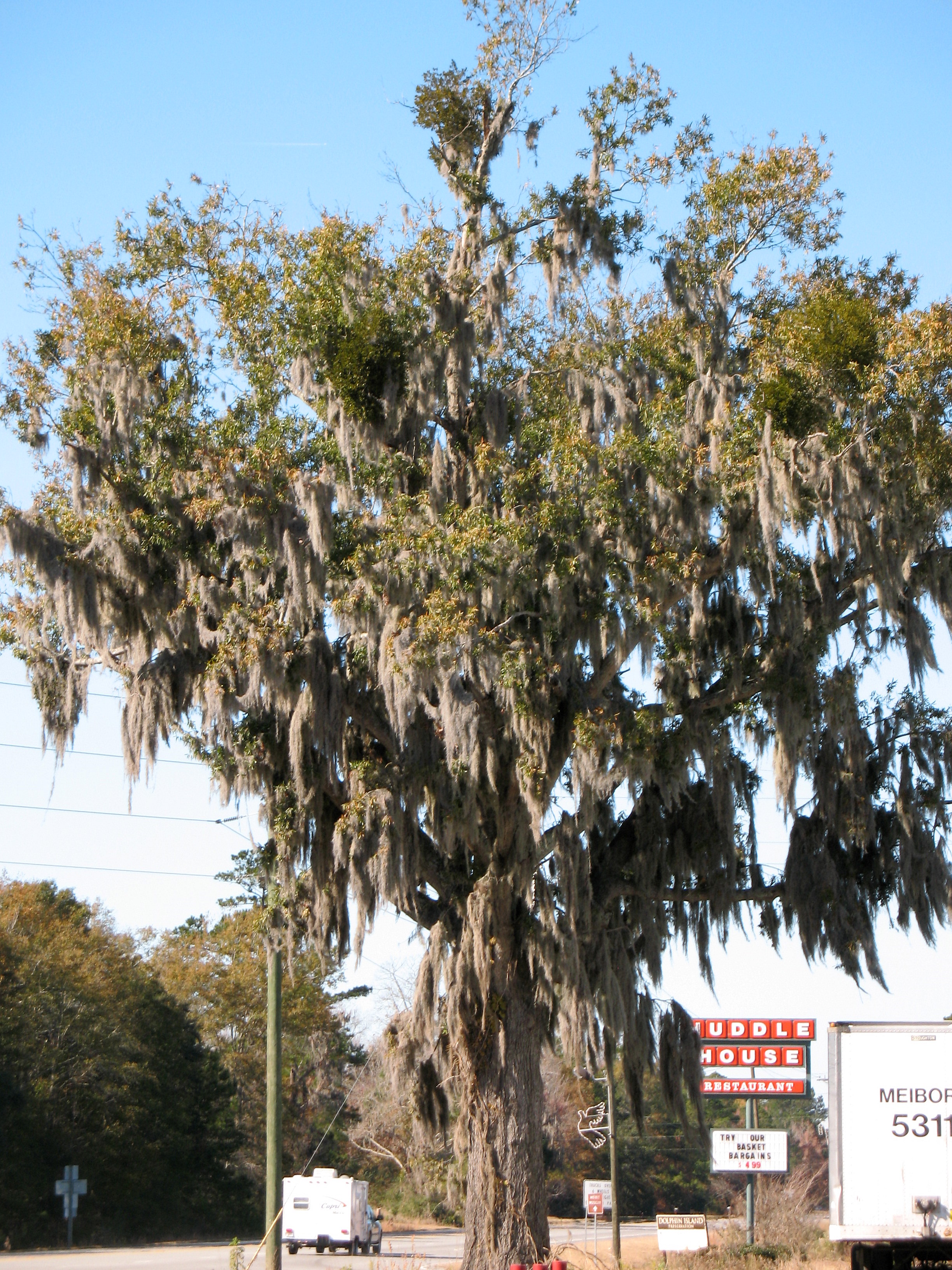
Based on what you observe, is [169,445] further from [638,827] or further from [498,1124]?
[498,1124]

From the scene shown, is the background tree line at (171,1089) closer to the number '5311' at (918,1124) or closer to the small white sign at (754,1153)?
the small white sign at (754,1153)

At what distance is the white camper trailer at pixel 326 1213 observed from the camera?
33031 mm

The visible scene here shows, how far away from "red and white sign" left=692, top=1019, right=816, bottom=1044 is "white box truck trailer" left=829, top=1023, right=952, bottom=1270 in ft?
62.9

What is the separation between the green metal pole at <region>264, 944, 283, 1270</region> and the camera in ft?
52.4

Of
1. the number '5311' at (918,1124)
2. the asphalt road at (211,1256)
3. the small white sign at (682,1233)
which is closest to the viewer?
the number '5311' at (918,1124)

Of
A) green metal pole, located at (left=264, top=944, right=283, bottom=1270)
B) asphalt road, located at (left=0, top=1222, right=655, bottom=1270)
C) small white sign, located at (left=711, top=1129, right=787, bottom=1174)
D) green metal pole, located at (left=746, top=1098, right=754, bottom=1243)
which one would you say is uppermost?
green metal pole, located at (left=264, top=944, right=283, bottom=1270)

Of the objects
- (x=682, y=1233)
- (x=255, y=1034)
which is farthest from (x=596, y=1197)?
(x=255, y=1034)

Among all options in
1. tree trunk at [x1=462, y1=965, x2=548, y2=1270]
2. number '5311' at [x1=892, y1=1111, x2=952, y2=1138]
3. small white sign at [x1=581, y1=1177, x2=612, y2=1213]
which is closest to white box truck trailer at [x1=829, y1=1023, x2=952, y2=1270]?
number '5311' at [x1=892, y1=1111, x2=952, y2=1138]

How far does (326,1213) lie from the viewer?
33250 millimetres

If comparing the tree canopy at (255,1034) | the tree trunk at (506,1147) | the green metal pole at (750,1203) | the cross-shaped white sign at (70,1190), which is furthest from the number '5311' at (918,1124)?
the tree canopy at (255,1034)

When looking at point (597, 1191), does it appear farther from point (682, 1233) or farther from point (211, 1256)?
point (211, 1256)

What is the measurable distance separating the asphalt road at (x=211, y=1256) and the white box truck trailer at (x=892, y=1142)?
556 cm

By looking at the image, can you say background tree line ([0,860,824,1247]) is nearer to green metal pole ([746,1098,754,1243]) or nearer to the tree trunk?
green metal pole ([746,1098,754,1243])

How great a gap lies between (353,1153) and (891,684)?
156ft
